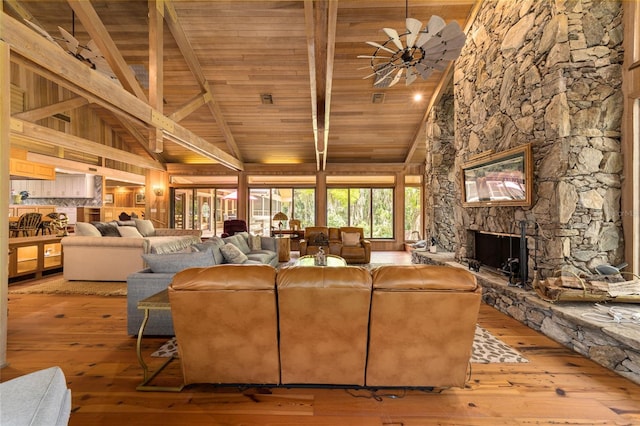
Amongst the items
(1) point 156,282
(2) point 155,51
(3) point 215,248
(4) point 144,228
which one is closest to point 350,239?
(3) point 215,248

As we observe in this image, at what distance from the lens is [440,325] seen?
187 cm

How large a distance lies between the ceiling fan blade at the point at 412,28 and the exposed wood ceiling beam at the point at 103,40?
4243 mm

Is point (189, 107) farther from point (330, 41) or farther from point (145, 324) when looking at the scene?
point (145, 324)

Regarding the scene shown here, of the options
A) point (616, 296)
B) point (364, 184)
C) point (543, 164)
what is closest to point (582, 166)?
point (543, 164)

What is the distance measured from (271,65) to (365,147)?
4.07 meters

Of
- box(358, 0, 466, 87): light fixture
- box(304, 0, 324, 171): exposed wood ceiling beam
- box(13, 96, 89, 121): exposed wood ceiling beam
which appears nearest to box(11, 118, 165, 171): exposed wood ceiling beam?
box(13, 96, 89, 121): exposed wood ceiling beam

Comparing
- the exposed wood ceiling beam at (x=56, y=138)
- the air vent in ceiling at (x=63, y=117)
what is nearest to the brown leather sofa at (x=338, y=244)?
the exposed wood ceiling beam at (x=56, y=138)

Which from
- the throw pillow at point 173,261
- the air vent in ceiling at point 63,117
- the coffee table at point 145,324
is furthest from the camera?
the air vent in ceiling at point 63,117

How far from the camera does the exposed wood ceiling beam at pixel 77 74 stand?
2.59m

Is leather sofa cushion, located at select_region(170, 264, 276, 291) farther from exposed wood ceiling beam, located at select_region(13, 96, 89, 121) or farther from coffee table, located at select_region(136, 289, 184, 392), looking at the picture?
exposed wood ceiling beam, located at select_region(13, 96, 89, 121)

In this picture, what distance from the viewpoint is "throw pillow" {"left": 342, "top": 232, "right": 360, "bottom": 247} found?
7.35m

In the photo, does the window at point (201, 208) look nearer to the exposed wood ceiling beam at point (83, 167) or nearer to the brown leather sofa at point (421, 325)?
the exposed wood ceiling beam at point (83, 167)

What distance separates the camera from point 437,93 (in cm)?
665

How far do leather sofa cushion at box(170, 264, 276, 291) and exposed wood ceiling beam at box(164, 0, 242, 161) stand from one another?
Answer: 5284 mm
